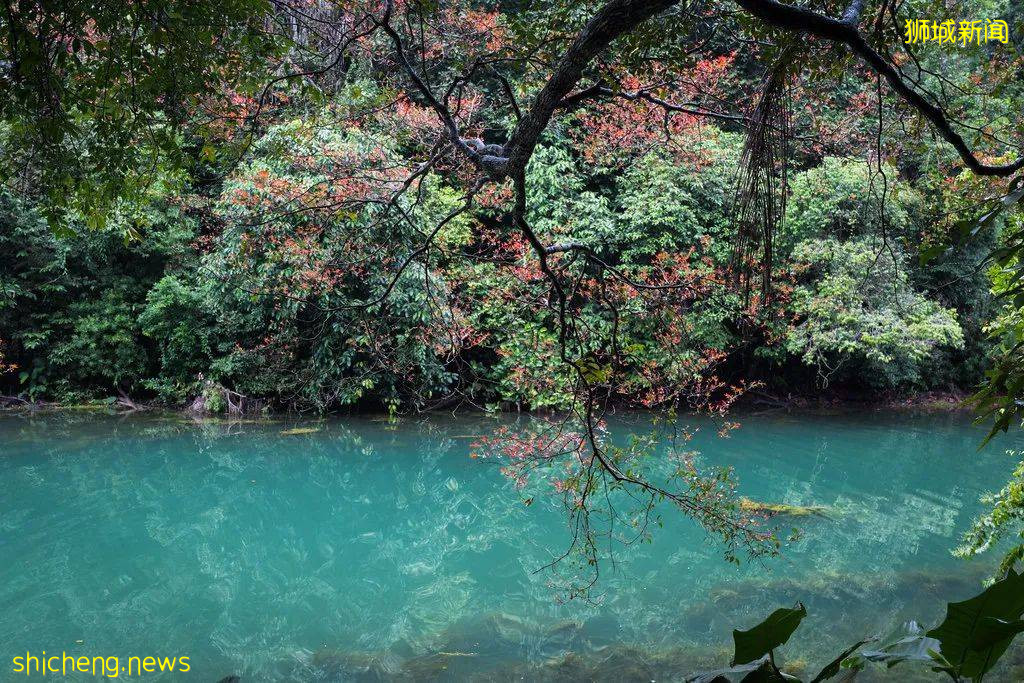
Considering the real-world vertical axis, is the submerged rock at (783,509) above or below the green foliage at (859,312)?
below

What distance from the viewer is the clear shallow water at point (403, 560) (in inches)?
165

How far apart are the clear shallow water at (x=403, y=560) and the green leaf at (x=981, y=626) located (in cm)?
339

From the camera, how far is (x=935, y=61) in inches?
388

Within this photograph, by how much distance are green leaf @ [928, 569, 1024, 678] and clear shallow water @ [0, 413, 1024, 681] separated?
3.39 metres

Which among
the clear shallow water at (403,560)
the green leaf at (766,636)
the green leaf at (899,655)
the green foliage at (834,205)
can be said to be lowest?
the clear shallow water at (403,560)

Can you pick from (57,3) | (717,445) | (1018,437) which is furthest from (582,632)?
(1018,437)

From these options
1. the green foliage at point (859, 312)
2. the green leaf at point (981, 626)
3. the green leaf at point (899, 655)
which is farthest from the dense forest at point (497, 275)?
the green leaf at point (981, 626)

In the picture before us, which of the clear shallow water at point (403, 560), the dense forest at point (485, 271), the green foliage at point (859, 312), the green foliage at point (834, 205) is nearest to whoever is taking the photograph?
the clear shallow water at point (403, 560)

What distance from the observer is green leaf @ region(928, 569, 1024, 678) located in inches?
30.2

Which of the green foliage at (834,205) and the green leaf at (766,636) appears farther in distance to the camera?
the green foliage at (834,205)

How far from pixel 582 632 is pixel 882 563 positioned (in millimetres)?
2606

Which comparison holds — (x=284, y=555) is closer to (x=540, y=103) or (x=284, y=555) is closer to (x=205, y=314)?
(x=540, y=103)

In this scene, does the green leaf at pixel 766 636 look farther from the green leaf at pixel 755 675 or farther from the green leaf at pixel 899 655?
the green leaf at pixel 899 655

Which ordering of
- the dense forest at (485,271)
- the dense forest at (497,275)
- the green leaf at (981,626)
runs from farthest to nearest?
the dense forest at (485,271)
the dense forest at (497,275)
the green leaf at (981,626)
